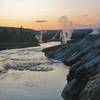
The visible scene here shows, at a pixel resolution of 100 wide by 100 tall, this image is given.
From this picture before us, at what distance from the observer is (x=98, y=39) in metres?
24.7

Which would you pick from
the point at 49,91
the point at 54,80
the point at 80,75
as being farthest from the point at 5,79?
the point at 80,75

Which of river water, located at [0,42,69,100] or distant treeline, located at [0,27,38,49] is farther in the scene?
distant treeline, located at [0,27,38,49]

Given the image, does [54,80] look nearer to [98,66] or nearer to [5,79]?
[5,79]

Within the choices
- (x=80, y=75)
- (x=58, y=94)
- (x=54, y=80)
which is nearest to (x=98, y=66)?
(x=80, y=75)

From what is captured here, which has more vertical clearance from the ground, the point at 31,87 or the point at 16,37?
the point at 31,87

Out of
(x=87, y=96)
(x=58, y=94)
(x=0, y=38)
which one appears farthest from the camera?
(x=0, y=38)

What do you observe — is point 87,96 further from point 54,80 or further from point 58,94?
point 54,80

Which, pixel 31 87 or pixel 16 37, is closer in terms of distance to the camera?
pixel 31 87

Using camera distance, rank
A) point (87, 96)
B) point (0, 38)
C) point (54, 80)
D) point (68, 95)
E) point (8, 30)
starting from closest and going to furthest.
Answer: point (87, 96) < point (68, 95) < point (54, 80) < point (0, 38) < point (8, 30)

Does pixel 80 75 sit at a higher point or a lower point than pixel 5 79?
higher

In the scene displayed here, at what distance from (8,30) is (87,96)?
69663mm

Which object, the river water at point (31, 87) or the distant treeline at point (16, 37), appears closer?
the river water at point (31, 87)

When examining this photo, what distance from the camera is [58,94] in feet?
43.3

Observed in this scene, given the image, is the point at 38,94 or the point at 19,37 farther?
the point at 19,37
